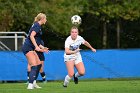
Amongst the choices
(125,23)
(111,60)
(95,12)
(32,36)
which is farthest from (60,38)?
(32,36)

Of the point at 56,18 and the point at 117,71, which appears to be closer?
the point at 117,71

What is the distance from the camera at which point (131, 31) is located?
44.3 metres

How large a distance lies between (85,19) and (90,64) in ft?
62.9

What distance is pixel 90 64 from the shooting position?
1003 inches

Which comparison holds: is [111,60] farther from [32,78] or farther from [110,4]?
[110,4]

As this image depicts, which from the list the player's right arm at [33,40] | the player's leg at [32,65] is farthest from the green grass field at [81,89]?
the player's right arm at [33,40]

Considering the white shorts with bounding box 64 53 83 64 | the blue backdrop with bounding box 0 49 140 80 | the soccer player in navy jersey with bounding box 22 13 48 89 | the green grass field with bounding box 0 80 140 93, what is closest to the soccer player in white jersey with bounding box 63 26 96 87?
the white shorts with bounding box 64 53 83 64

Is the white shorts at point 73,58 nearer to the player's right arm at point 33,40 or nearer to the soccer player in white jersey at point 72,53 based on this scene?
the soccer player in white jersey at point 72,53

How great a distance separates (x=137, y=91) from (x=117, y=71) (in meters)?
A: 11.2

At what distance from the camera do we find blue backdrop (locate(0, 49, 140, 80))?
24844mm

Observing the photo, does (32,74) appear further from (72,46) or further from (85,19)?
(85,19)

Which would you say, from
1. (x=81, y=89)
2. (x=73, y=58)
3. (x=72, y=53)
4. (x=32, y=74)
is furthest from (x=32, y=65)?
(x=73, y=58)

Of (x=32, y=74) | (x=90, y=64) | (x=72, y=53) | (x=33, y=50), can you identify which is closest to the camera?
(x=32, y=74)

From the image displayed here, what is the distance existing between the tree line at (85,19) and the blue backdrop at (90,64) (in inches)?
404
